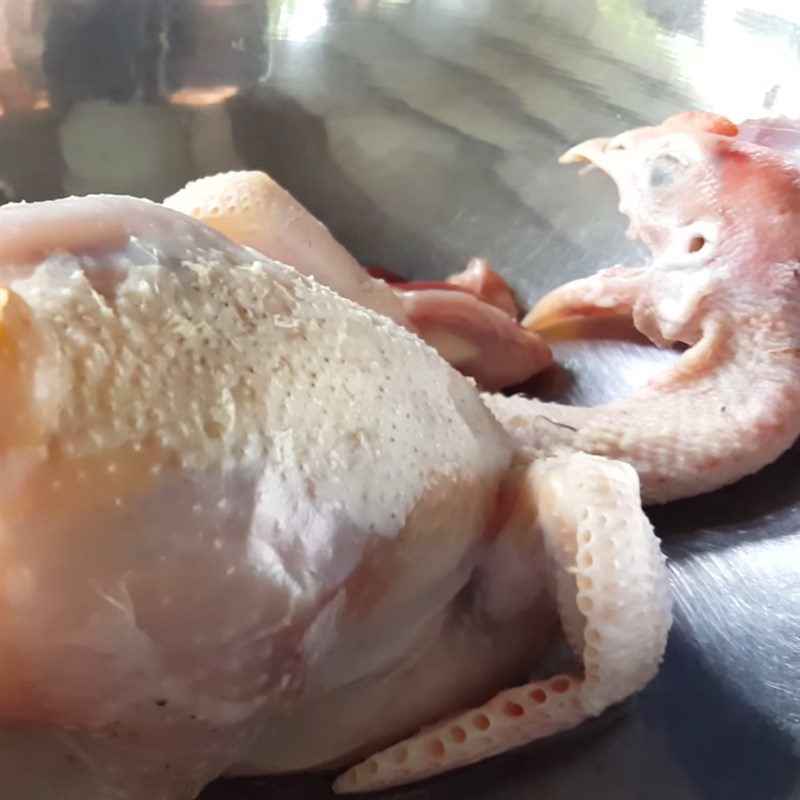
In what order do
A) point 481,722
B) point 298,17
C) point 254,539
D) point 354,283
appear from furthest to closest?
point 298,17, point 354,283, point 481,722, point 254,539

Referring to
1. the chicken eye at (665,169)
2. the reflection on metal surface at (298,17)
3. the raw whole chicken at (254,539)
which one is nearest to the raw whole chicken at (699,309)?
the chicken eye at (665,169)

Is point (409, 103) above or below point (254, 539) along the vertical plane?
below

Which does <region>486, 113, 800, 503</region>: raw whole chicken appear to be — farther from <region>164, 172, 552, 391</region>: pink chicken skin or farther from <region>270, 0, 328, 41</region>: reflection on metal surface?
<region>270, 0, 328, 41</region>: reflection on metal surface

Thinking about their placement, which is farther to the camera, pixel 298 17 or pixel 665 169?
pixel 298 17

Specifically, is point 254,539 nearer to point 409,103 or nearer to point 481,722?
point 481,722

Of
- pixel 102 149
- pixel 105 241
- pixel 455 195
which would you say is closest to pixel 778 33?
pixel 455 195

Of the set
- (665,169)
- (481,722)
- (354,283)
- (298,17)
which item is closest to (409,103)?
(298,17)
